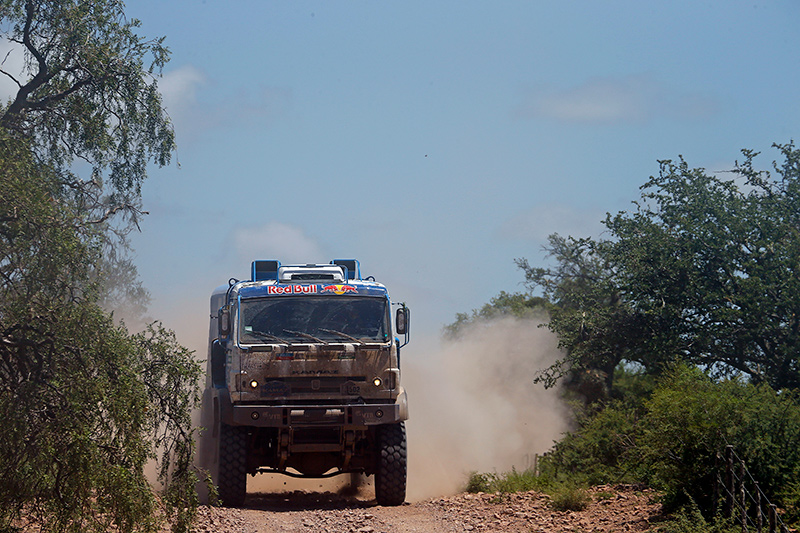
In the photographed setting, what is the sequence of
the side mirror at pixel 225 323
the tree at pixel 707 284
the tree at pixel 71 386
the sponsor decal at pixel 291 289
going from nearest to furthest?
the tree at pixel 71 386
the side mirror at pixel 225 323
the sponsor decal at pixel 291 289
the tree at pixel 707 284

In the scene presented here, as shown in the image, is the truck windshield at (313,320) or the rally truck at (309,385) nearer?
the rally truck at (309,385)

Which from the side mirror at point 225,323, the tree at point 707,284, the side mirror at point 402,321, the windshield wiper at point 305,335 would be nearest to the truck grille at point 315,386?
A: the windshield wiper at point 305,335

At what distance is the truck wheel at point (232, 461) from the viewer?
48.8 ft

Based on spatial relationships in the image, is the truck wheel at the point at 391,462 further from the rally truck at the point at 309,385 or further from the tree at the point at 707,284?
the tree at the point at 707,284

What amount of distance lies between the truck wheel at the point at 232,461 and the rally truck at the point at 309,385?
0.02m

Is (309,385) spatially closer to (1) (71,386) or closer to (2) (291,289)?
(2) (291,289)

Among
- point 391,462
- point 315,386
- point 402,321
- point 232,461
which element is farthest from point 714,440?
point 232,461

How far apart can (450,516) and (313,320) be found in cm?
370

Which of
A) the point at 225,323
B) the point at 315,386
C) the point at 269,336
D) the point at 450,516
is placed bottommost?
the point at 450,516

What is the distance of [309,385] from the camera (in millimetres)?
14773

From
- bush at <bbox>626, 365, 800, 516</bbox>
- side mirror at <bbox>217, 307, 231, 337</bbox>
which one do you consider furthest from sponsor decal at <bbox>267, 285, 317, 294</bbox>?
bush at <bbox>626, 365, 800, 516</bbox>

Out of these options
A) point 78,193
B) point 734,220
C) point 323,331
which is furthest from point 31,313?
point 734,220

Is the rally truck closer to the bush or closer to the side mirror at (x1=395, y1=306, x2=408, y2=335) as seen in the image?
the side mirror at (x1=395, y1=306, x2=408, y2=335)

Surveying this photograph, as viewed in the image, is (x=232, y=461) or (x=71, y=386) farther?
(x=232, y=461)
